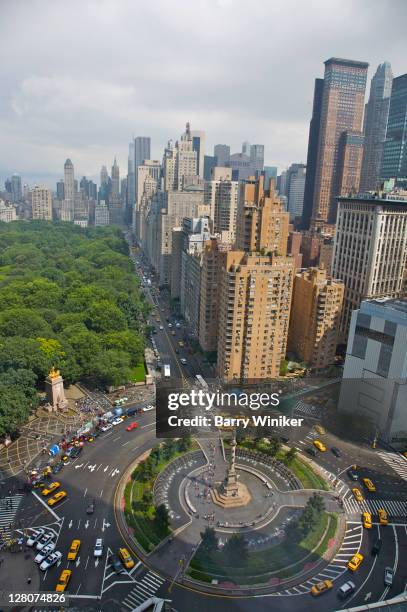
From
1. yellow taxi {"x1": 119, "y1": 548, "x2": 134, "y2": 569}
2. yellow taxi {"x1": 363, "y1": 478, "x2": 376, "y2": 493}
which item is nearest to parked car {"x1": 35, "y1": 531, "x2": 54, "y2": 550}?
yellow taxi {"x1": 119, "y1": 548, "x2": 134, "y2": 569}

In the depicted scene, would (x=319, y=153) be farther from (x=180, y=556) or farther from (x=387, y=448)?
(x=180, y=556)

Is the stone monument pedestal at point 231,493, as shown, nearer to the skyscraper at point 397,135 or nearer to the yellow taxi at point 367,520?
the yellow taxi at point 367,520

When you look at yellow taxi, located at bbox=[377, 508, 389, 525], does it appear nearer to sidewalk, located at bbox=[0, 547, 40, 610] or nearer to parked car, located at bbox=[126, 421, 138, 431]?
parked car, located at bbox=[126, 421, 138, 431]

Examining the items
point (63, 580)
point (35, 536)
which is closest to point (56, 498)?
point (35, 536)

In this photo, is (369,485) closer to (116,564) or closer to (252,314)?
(252,314)

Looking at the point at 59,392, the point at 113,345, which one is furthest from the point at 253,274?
the point at 59,392

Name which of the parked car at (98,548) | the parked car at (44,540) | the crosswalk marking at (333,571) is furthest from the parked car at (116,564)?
the crosswalk marking at (333,571)

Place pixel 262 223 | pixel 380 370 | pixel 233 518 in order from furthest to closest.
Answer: pixel 262 223
pixel 380 370
pixel 233 518

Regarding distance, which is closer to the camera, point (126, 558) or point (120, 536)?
point (126, 558)
